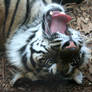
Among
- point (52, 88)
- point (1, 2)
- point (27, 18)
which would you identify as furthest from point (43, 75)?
point (1, 2)

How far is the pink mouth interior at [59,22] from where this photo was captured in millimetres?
1355

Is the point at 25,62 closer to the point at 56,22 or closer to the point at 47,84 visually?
the point at 47,84

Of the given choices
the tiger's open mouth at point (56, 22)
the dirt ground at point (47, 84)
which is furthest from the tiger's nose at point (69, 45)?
the dirt ground at point (47, 84)

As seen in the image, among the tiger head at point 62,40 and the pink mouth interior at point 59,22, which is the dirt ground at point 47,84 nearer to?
the tiger head at point 62,40

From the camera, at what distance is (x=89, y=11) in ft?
7.22

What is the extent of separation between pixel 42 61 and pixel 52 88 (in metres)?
0.19

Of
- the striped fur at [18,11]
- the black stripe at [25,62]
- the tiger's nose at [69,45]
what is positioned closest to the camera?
the tiger's nose at [69,45]

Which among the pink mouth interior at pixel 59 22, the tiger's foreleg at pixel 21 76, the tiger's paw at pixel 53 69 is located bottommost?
the tiger's foreleg at pixel 21 76

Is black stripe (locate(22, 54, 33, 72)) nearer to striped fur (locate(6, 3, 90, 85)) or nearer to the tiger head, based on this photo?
striped fur (locate(6, 3, 90, 85))

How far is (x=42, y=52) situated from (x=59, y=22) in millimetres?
170

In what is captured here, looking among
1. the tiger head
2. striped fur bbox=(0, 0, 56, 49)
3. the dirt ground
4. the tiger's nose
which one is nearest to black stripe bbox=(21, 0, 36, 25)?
striped fur bbox=(0, 0, 56, 49)

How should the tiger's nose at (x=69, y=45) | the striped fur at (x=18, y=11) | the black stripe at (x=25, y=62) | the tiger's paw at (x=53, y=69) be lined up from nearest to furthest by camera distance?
the tiger's nose at (x=69, y=45), the tiger's paw at (x=53, y=69), the black stripe at (x=25, y=62), the striped fur at (x=18, y=11)

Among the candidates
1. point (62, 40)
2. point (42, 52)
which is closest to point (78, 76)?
point (42, 52)

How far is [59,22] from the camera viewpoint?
138 cm
